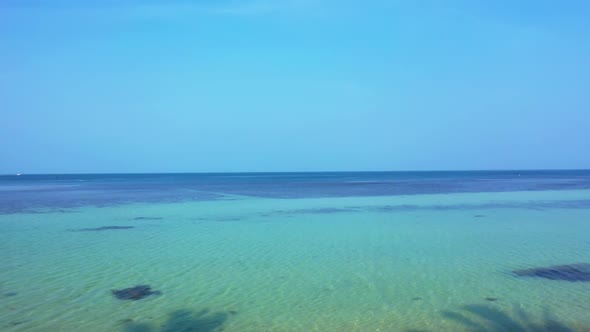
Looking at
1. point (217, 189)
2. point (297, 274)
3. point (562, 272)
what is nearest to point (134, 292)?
point (297, 274)

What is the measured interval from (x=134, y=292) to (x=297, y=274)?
10.2ft

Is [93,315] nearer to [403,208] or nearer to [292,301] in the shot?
[292,301]

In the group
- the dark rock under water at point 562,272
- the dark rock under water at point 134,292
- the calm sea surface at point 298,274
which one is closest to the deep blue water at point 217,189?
the calm sea surface at point 298,274

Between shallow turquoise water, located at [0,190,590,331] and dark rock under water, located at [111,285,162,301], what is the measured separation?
201 millimetres

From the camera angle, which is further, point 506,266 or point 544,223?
point 544,223

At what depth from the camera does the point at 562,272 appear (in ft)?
28.9

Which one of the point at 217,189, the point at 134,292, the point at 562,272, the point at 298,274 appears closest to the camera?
the point at 134,292

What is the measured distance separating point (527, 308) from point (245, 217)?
13230 mm

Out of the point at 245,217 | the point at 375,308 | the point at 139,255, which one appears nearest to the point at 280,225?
the point at 245,217

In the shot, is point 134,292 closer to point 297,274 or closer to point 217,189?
point 297,274

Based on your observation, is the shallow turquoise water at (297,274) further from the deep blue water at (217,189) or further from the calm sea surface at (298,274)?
the deep blue water at (217,189)

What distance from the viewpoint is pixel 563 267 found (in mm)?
9211

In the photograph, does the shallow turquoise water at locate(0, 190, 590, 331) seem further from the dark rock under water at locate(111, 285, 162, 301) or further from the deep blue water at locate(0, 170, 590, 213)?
the deep blue water at locate(0, 170, 590, 213)

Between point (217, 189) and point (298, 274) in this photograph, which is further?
point (217, 189)
